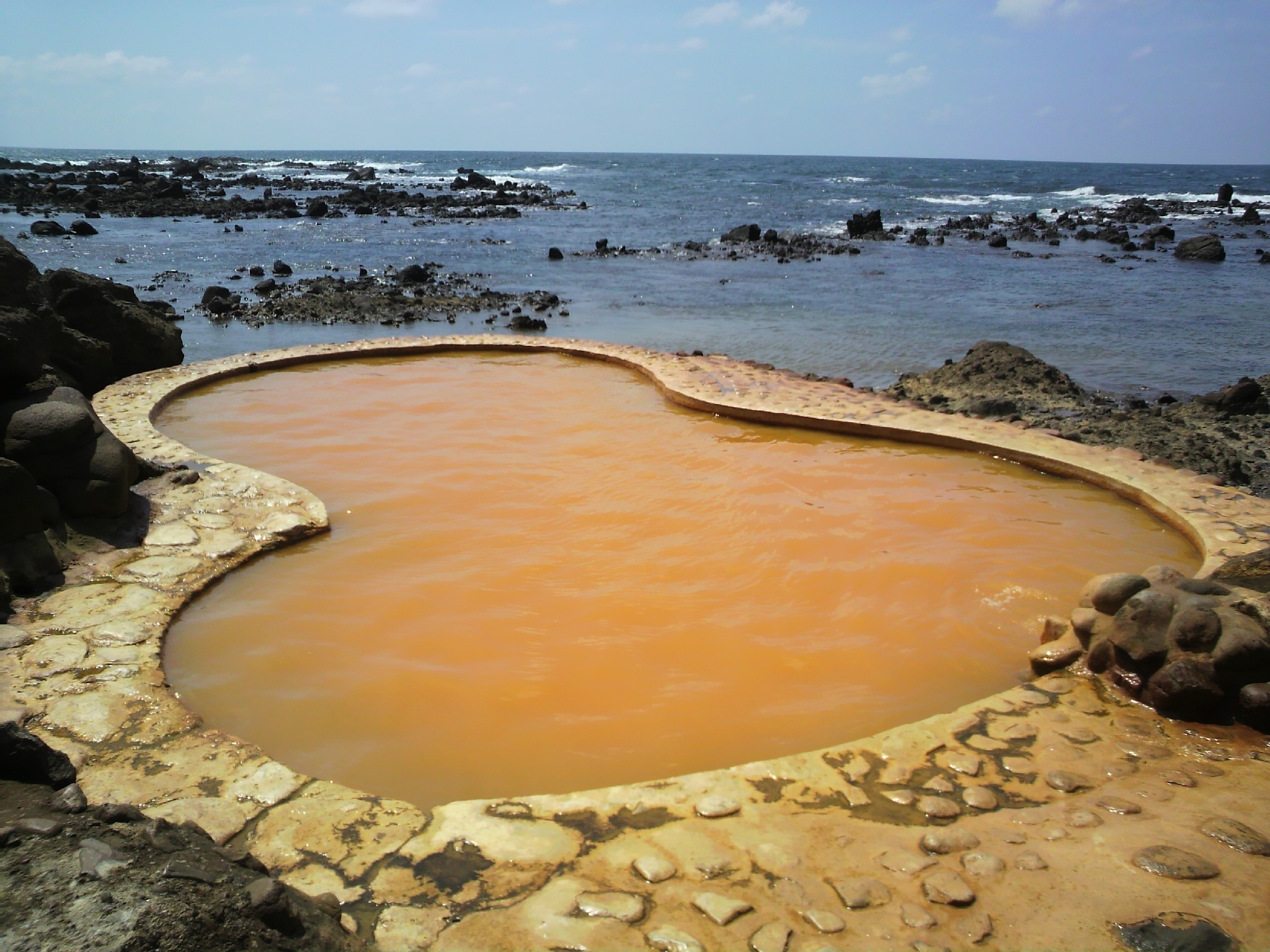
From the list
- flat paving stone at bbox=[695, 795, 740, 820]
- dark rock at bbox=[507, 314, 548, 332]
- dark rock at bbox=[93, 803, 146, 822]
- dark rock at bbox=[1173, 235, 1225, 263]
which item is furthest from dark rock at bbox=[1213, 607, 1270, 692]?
dark rock at bbox=[1173, 235, 1225, 263]

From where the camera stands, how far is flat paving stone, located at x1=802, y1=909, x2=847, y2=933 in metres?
2.52

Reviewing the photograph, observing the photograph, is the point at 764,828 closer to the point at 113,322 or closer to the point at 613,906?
the point at 613,906

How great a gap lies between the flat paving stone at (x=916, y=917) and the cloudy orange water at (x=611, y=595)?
45.0 inches

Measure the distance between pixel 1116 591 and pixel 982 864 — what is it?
2.10 meters

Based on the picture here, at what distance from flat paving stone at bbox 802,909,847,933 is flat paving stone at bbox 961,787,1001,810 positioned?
94 centimetres

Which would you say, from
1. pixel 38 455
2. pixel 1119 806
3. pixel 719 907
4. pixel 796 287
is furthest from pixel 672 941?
pixel 796 287

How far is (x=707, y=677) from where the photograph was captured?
424 cm

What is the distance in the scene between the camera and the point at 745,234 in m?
30.3

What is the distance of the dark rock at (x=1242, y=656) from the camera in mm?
3682

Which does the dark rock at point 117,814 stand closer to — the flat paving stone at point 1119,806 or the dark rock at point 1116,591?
the flat paving stone at point 1119,806

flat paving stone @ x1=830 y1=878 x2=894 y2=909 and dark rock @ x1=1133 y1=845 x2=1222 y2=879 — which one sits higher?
dark rock @ x1=1133 y1=845 x2=1222 y2=879

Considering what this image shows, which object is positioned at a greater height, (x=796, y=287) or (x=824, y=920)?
(x=796, y=287)

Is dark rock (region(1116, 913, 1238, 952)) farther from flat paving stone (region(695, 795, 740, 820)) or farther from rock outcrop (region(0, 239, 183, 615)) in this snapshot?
rock outcrop (region(0, 239, 183, 615))

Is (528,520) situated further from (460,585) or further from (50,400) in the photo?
(50,400)
